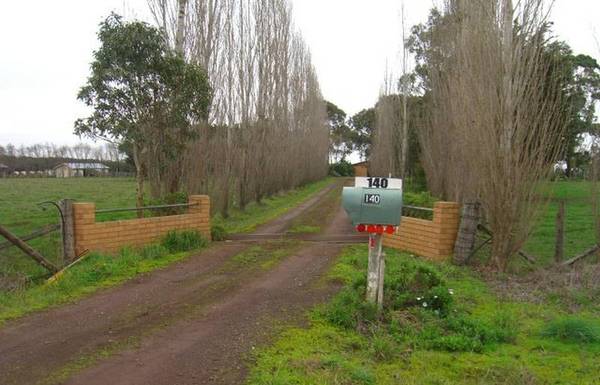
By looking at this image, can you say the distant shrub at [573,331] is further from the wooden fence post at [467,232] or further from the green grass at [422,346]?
the wooden fence post at [467,232]

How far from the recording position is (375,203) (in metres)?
5.93

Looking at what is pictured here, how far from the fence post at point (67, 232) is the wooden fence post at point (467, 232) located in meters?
6.74

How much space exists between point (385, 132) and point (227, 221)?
1855 centimetres

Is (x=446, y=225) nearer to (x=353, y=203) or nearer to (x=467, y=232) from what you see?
(x=467, y=232)

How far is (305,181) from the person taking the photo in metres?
45.2

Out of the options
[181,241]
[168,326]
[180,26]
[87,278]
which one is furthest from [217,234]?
[168,326]

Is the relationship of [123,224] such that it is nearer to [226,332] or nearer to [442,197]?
[226,332]

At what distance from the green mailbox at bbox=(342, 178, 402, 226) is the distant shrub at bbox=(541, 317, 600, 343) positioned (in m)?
2.06

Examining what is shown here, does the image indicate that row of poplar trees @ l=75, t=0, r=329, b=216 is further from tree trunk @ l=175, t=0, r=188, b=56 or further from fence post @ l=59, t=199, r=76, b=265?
fence post @ l=59, t=199, r=76, b=265

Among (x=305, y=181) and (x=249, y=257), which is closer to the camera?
(x=249, y=257)

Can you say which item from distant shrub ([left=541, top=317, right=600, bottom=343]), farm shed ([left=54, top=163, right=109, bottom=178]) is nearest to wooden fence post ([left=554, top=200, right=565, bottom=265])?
distant shrub ([left=541, top=317, right=600, bottom=343])

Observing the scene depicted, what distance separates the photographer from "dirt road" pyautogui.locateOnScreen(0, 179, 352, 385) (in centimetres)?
456

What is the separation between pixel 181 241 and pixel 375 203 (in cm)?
610

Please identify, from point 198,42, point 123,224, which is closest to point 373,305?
point 123,224
